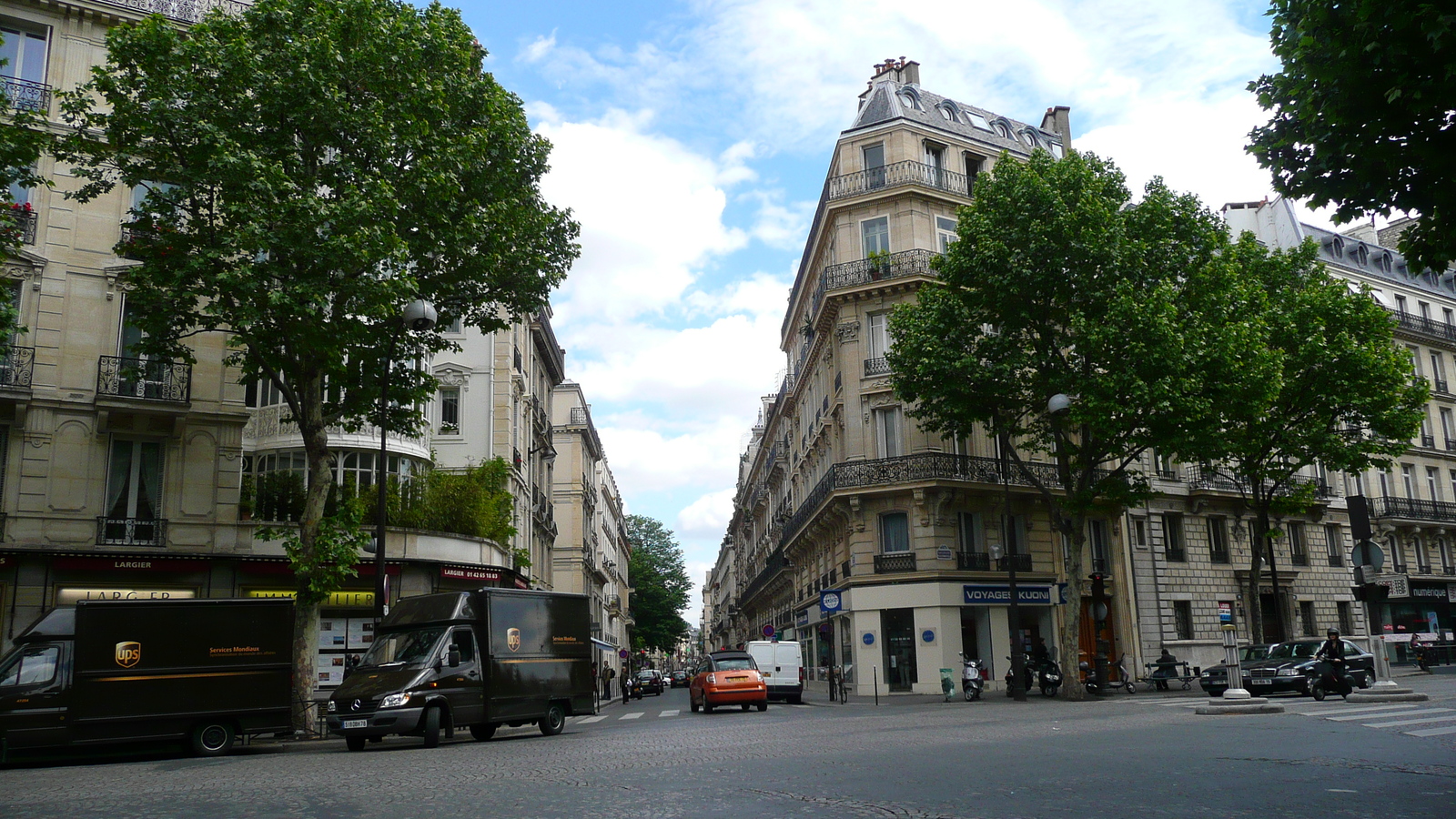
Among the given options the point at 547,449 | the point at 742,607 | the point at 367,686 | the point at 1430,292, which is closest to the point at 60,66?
the point at 367,686

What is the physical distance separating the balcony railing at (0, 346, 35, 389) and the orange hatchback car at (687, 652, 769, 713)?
54.8 ft

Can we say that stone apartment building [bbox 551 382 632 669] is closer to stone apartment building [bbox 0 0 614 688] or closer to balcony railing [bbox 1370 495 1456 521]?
stone apartment building [bbox 0 0 614 688]

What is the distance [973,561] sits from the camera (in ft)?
109

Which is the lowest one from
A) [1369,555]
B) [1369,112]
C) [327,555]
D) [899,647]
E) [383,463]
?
[899,647]

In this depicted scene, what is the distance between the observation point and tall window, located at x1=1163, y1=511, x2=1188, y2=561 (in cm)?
3819

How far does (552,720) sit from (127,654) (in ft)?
22.2

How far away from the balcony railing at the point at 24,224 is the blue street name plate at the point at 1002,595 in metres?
26.2

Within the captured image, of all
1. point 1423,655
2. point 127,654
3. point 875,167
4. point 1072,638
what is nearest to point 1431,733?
point 1072,638

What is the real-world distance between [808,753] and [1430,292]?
50944 mm

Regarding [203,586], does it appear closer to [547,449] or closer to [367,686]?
[367,686]

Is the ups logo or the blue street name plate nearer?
the ups logo

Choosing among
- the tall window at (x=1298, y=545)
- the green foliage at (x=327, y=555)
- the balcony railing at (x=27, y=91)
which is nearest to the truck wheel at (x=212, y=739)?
the green foliage at (x=327, y=555)

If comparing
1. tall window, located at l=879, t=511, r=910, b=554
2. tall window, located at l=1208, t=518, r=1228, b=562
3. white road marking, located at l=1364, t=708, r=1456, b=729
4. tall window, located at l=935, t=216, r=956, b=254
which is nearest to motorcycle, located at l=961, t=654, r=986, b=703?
tall window, located at l=879, t=511, r=910, b=554

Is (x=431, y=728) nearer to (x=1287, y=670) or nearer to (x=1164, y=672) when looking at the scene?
(x=1287, y=670)
